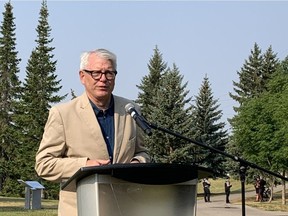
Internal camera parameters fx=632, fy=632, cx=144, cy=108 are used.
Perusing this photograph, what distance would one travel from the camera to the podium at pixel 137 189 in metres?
2.96

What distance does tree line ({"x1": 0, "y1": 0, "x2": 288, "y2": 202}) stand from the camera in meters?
42.7

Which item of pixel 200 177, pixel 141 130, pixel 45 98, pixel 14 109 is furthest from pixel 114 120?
pixel 14 109

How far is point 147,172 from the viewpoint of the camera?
2.99 metres

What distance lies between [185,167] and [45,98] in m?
56.2

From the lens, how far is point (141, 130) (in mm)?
3652

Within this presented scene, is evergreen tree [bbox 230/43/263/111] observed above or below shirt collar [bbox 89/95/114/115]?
above

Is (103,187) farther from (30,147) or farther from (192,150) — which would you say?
(30,147)

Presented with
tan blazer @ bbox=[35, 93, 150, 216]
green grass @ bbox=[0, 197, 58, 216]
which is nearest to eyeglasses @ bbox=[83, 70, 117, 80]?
tan blazer @ bbox=[35, 93, 150, 216]

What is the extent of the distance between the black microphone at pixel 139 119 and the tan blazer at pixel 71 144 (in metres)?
0.09

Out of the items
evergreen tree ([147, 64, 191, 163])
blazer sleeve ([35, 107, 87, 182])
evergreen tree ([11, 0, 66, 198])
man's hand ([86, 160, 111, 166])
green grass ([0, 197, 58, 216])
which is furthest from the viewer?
evergreen tree ([11, 0, 66, 198])

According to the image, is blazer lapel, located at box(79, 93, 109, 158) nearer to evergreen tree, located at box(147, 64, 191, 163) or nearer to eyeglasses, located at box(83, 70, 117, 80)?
eyeglasses, located at box(83, 70, 117, 80)

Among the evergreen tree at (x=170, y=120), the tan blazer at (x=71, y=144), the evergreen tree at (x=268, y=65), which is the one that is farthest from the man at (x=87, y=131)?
the evergreen tree at (x=268, y=65)

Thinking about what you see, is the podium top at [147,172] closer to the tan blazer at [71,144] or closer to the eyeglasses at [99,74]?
the tan blazer at [71,144]

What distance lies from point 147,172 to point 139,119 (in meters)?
0.55
